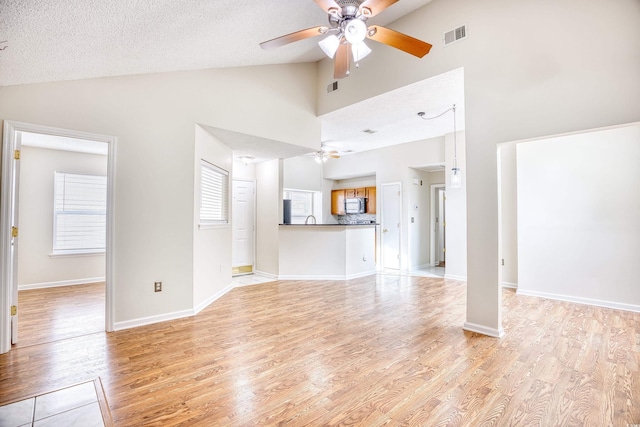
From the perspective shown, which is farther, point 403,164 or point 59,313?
point 403,164

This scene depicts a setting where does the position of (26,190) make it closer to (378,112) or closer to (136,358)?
(136,358)

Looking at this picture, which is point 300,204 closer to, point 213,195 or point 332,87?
point 213,195

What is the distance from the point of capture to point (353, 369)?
2.35 m

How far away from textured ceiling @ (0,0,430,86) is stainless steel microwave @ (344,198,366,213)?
4407mm

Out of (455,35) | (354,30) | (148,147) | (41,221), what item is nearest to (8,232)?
(148,147)

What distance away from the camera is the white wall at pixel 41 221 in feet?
A: 15.9

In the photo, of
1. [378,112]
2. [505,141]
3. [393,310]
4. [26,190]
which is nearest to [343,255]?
[393,310]

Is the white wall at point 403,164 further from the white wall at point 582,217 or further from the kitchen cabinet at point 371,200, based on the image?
the white wall at point 582,217

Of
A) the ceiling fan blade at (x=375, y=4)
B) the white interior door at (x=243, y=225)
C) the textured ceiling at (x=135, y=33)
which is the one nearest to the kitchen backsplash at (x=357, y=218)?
the white interior door at (x=243, y=225)

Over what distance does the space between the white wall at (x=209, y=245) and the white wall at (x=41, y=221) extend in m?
2.72

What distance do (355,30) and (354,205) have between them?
5603mm

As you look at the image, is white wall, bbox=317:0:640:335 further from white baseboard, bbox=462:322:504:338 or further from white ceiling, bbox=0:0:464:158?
white ceiling, bbox=0:0:464:158

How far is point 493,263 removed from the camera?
9.98 feet

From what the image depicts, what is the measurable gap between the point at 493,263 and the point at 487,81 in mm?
1848
